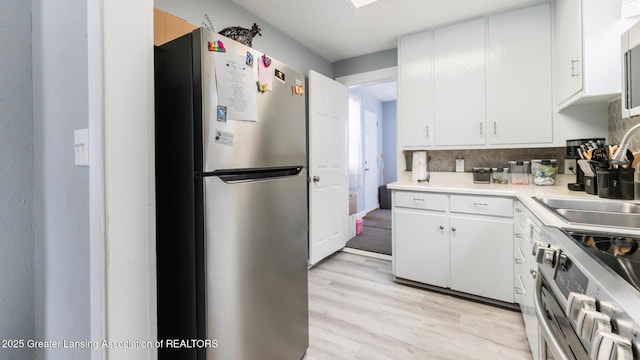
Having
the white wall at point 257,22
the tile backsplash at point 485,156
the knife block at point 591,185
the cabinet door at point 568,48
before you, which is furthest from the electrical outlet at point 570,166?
the white wall at point 257,22

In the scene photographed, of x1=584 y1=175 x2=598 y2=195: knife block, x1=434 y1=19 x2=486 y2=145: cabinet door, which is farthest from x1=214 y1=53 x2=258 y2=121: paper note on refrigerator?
x1=434 y1=19 x2=486 y2=145: cabinet door

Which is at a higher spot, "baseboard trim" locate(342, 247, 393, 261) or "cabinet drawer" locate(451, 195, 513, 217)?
"cabinet drawer" locate(451, 195, 513, 217)

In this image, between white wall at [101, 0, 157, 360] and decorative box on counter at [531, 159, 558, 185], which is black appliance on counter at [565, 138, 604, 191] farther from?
white wall at [101, 0, 157, 360]

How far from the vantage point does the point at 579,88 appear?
1.65 meters

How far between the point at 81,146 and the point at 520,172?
9.51 ft

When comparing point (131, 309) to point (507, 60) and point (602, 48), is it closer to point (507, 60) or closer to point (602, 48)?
point (602, 48)

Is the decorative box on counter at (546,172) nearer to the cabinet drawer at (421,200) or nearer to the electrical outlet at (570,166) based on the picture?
the electrical outlet at (570,166)

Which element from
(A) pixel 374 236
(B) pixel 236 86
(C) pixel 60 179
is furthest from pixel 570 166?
(C) pixel 60 179

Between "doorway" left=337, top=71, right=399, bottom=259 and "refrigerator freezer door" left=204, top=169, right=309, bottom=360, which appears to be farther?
"doorway" left=337, top=71, right=399, bottom=259

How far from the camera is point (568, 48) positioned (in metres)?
1.82

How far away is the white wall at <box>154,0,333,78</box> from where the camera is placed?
1.84m

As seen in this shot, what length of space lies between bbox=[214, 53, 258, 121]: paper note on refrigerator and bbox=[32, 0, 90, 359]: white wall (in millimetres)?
388

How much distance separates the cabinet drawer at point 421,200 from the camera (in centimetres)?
222

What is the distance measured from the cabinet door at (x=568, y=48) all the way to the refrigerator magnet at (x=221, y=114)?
2.03 m
